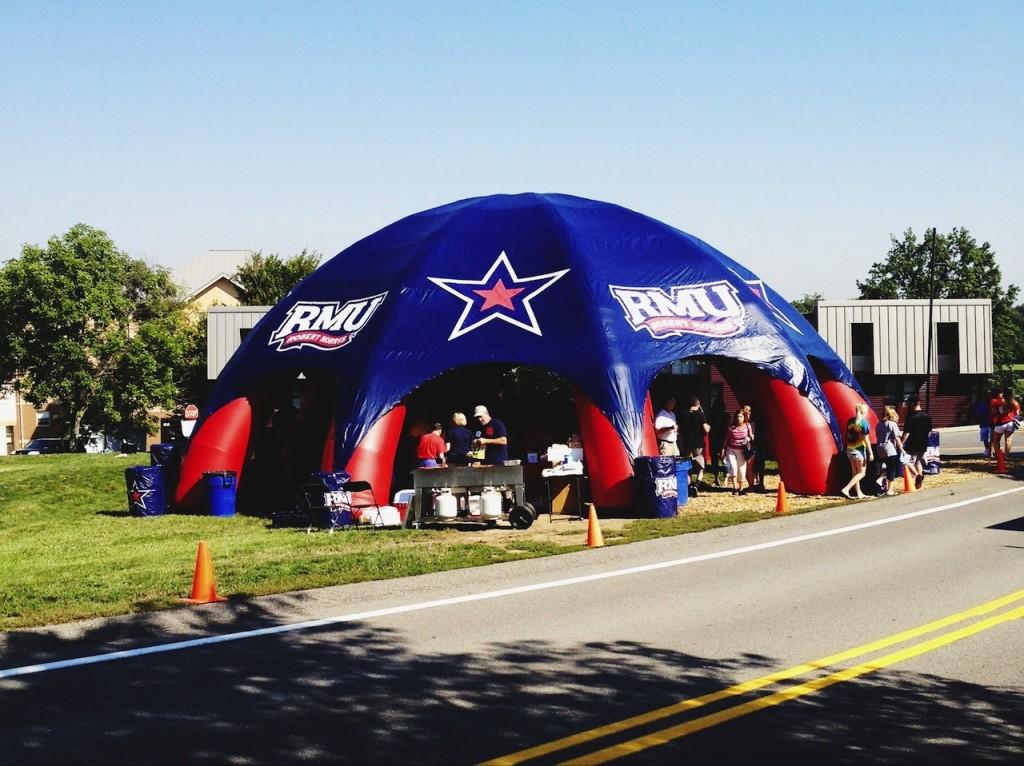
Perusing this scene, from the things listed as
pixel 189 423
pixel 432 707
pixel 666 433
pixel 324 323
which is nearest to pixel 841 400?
pixel 666 433

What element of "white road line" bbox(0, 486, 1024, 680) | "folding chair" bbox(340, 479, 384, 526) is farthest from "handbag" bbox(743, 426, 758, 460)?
"folding chair" bbox(340, 479, 384, 526)

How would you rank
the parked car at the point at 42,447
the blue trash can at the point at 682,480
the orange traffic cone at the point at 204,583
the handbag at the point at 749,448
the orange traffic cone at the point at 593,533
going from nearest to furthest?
the orange traffic cone at the point at 204,583
the orange traffic cone at the point at 593,533
the blue trash can at the point at 682,480
the handbag at the point at 749,448
the parked car at the point at 42,447

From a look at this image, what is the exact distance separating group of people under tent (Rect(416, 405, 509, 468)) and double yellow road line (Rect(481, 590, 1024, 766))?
10.3 meters

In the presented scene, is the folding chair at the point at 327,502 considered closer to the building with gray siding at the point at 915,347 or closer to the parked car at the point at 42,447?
the building with gray siding at the point at 915,347

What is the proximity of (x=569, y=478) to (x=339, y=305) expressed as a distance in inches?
239

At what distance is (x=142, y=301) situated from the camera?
68.1 metres

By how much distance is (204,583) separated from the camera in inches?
443

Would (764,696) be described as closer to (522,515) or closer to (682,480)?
(522,515)

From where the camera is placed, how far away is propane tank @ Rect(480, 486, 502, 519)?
1793cm

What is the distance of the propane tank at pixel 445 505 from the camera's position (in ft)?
58.2

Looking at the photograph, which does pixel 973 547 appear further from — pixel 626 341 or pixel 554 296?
pixel 554 296

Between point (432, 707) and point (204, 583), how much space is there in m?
4.68

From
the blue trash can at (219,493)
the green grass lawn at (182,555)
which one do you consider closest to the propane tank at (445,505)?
the green grass lawn at (182,555)

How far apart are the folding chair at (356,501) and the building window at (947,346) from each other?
46.6 m
